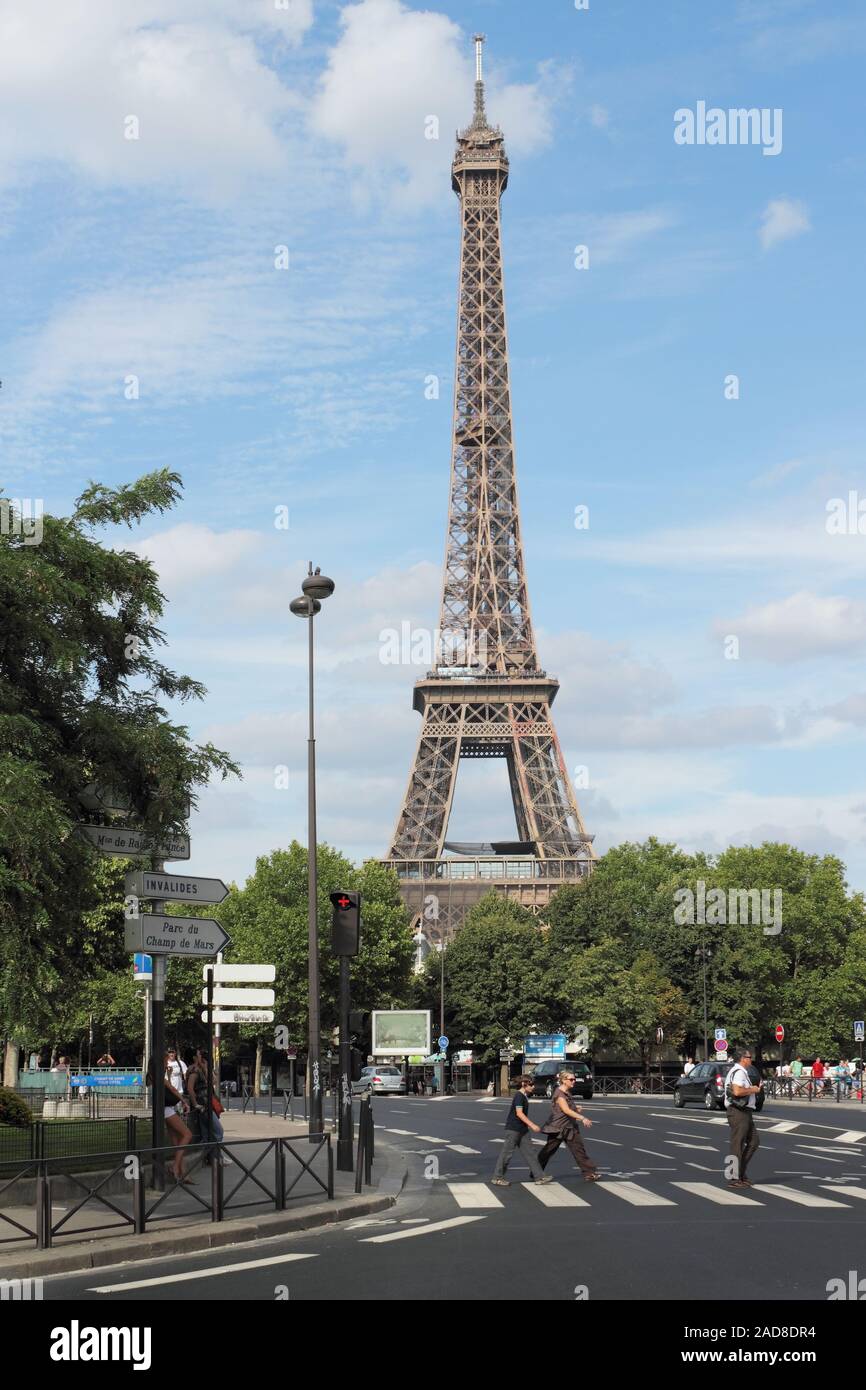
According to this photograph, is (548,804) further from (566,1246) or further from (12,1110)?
(566,1246)

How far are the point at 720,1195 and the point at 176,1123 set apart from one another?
6655 mm

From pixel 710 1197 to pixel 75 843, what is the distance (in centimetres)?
847

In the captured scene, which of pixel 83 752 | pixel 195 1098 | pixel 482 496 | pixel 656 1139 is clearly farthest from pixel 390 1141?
pixel 482 496

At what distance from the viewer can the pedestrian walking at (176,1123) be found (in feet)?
51.9

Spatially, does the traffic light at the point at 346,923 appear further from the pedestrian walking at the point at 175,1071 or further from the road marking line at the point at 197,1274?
the road marking line at the point at 197,1274

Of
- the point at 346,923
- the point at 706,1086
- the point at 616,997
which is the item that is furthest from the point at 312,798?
the point at 616,997

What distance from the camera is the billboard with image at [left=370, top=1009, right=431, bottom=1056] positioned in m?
66.7

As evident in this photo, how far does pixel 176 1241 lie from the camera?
1409 cm

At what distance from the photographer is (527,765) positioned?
9381 centimetres

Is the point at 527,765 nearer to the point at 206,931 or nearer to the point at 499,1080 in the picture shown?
the point at 499,1080

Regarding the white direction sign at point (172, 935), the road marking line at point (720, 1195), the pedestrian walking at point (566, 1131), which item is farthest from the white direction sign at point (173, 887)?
the road marking line at point (720, 1195)

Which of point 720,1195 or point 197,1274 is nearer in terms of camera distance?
point 197,1274

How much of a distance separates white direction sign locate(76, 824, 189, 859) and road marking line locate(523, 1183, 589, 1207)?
581 centimetres

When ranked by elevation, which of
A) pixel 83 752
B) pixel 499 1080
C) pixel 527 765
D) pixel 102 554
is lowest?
pixel 499 1080
